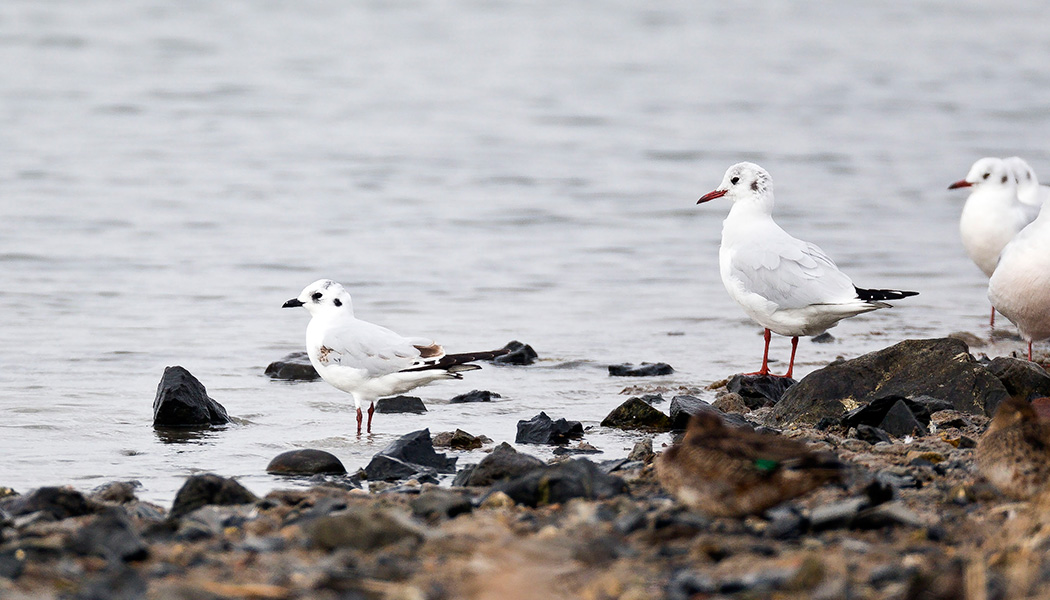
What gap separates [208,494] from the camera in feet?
16.9

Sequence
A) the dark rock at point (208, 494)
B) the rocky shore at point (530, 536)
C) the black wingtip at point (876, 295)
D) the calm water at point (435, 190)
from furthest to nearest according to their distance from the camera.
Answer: the calm water at point (435, 190) < the black wingtip at point (876, 295) < the dark rock at point (208, 494) < the rocky shore at point (530, 536)

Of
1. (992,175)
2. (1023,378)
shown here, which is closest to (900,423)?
(1023,378)

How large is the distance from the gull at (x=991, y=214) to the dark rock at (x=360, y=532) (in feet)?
27.6

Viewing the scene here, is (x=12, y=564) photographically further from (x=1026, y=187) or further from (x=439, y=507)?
(x=1026, y=187)

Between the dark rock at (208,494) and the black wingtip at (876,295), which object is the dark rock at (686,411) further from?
the dark rock at (208,494)

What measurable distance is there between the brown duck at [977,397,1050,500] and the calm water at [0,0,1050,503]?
A: 2.63 m

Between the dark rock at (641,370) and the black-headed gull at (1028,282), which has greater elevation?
the black-headed gull at (1028,282)

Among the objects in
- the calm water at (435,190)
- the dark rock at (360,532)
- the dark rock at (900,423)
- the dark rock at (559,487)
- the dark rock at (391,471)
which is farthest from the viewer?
the calm water at (435,190)

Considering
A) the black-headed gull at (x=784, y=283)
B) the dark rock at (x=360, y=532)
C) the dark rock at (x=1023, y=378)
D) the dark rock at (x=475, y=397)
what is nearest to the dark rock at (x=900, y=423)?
the dark rock at (x=1023, y=378)

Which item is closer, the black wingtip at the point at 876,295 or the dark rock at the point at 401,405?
the black wingtip at the point at 876,295

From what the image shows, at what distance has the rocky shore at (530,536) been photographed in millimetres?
3541

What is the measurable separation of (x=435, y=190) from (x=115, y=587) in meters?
13.0

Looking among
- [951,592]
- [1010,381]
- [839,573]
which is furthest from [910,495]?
[1010,381]

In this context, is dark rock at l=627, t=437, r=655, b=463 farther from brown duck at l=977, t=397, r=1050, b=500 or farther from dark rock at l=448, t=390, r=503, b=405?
dark rock at l=448, t=390, r=503, b=405
